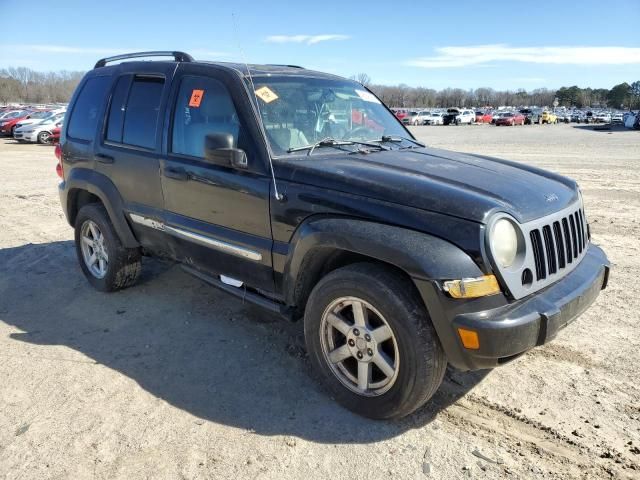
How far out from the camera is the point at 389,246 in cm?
279

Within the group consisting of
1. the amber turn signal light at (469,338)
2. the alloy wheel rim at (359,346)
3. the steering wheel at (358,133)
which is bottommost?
the alloy wheel rim at (359,346)

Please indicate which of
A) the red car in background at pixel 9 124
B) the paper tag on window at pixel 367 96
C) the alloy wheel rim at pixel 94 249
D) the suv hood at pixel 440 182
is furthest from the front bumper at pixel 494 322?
the red car in background at pixel 9 124

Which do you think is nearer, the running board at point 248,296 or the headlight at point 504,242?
the headlight at point 504,242

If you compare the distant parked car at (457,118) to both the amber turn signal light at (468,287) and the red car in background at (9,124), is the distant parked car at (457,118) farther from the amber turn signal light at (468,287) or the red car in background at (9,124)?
the amber turn signal light at (468,287)

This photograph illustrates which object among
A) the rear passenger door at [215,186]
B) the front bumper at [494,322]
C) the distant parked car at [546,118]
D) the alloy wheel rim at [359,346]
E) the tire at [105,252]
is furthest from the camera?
the distant parked car at [546,118]

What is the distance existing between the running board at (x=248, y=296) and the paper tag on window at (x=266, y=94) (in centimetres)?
140

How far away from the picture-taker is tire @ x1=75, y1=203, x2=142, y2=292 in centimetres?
496

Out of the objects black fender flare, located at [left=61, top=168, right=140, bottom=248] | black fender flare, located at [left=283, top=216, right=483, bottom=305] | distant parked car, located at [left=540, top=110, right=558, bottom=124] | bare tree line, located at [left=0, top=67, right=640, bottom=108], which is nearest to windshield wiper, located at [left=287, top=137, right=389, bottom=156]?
black fender flare, located at [left=283, top=216, right=483, bottom=305]

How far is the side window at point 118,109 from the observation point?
4691 mm

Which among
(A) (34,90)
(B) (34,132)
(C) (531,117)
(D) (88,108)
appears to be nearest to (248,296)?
(D) (88,108)

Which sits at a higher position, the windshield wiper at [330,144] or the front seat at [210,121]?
the front seat at [210,121]

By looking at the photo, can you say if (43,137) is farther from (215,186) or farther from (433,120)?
(433,120)

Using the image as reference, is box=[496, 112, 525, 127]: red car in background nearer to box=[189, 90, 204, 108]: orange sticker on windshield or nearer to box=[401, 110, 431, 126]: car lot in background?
box=[401, 110, 431, 126]: car lot in background

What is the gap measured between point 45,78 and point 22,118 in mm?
125425
